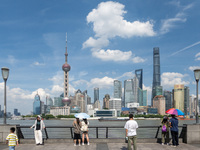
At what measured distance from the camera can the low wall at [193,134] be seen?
15000mm

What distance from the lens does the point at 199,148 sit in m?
13.3

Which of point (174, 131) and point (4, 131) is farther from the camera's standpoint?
point (4, 131)

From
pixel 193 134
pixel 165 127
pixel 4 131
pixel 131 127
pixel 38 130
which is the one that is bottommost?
pixel 193 134

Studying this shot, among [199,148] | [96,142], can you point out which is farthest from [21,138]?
[199,148]

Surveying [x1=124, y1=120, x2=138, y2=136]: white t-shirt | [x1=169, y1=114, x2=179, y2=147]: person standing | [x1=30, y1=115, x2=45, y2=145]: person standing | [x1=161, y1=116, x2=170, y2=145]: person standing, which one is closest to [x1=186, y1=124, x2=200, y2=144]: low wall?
[x1=169, y1=114, x2=179, y2=147]: person standing

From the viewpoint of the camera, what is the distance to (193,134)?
15039mm

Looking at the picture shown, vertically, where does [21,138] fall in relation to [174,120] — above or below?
below

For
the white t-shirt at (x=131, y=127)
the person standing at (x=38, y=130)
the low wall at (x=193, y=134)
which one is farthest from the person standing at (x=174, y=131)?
the person standing at (x=38, y=130)

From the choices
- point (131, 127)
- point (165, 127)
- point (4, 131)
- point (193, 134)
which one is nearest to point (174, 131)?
point (165, 127)

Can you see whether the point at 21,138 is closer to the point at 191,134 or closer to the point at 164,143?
the point at 164,143

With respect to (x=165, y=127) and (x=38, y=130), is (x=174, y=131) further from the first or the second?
(x=38, y=130)

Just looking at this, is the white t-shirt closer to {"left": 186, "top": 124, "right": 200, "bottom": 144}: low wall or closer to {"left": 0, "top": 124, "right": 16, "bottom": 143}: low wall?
{"left": 186, "top": 124, "right": 200, "bottom": 144}: low wall

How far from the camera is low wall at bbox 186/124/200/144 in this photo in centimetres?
1500

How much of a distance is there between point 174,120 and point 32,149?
8.93 m
